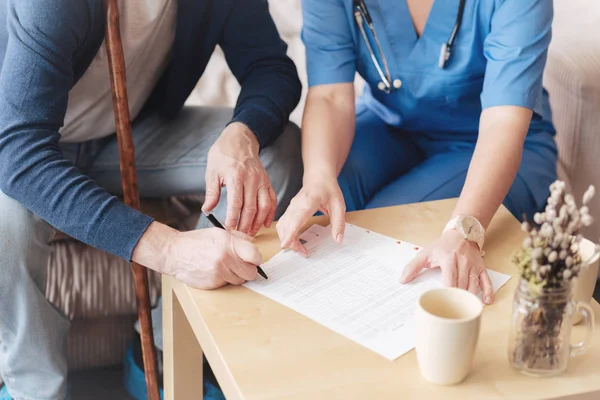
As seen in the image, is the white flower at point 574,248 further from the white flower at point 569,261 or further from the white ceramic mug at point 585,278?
the white ceramic mug at point 585,278

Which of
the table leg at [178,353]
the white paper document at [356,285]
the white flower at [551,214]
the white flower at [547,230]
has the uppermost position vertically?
the white flower at [551,214]

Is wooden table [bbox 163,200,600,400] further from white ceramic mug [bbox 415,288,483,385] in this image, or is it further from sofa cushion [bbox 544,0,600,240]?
sofa cushion [bbox 544,0,600,240]

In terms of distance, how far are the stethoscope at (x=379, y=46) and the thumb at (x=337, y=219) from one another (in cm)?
38

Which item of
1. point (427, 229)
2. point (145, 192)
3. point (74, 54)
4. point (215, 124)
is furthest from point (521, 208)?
point (74, 54)

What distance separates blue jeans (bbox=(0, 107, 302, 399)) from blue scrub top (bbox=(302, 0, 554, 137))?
0.21m

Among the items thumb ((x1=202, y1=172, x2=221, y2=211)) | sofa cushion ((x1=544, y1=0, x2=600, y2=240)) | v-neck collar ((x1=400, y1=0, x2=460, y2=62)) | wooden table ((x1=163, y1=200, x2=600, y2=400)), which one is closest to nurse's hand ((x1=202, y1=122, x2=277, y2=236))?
thumb ((x1=202, y1=172, x2=221, y2=211))

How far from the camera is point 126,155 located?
1.34 m

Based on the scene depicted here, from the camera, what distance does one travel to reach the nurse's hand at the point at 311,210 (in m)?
1.17

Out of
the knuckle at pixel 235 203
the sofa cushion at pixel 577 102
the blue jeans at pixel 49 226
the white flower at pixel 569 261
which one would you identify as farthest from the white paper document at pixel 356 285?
the sofa cushion at pixel 577 102

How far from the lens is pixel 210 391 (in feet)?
4.81

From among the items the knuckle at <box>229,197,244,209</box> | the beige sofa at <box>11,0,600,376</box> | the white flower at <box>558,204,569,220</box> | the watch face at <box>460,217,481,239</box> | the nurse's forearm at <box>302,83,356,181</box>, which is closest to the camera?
the white flower at <box>558,204,569,220</box>

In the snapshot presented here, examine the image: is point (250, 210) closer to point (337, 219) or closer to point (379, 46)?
point (337, 219)

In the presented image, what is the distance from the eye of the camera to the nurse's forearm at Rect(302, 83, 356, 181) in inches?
52.9

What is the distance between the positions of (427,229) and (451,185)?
271mm
